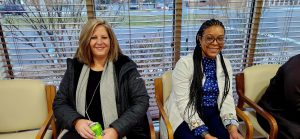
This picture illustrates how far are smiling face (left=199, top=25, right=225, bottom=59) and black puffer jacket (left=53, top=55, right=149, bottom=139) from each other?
1.64ft

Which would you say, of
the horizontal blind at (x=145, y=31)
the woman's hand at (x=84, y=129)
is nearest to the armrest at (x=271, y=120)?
the horizontal blind at (x=145, y=31)

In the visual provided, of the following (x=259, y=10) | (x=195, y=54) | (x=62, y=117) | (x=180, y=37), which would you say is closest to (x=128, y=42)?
(x=180, y=37)

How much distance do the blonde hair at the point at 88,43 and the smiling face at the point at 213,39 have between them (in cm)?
59

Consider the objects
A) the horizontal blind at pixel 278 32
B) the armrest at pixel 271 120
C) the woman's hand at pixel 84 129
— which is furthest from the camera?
the horizontal blind at pixel 278 32

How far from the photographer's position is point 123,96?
153 centimetres

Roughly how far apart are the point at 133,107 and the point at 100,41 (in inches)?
18.6

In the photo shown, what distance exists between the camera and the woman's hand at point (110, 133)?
1.35 metres

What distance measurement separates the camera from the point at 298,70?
5.16 ft

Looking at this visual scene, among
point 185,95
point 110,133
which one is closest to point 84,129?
point 110,133

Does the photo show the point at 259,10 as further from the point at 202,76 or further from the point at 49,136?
the point at 49,136

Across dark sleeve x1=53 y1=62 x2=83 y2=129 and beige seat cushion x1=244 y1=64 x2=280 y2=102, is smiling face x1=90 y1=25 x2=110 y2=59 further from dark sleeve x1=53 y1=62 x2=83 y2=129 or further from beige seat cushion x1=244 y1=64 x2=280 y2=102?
beige seat cushion x1=244 y1=64 x2=280 y2=102

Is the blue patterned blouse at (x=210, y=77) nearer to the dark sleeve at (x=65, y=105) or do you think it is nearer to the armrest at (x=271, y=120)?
the armrest at (x=271, y=120)

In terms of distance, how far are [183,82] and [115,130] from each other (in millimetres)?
550

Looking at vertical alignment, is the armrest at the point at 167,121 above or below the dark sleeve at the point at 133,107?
below
